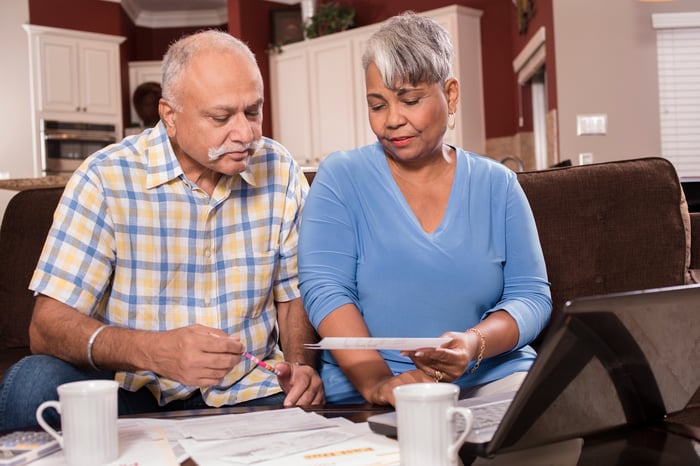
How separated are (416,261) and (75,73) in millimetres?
7785

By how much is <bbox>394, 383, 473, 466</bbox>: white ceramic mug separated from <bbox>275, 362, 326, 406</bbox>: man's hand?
1.97 ft

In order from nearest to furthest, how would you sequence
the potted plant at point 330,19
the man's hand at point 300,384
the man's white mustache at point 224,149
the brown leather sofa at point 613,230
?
1. the man's hand at point 300,384
2. the man's white mustache at point 224,149
3. the brown leather sofa at point 613,230
4. the potted plant at point 330,19

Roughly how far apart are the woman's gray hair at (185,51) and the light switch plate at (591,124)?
3.83 metres

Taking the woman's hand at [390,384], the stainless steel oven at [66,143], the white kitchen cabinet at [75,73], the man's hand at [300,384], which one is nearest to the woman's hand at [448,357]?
the woman's hand at [390,384]

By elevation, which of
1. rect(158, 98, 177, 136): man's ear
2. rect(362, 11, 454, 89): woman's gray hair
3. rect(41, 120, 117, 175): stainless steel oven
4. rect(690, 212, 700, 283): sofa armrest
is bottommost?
rect(690, 212, 700, 283): sofa armrest

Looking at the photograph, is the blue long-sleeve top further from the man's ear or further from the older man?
the man's ear

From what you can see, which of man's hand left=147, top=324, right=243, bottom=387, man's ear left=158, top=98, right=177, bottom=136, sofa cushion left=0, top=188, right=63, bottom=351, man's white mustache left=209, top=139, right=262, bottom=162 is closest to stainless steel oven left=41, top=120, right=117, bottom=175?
sofa cushion left=0, top=188, right=63, bottom=351

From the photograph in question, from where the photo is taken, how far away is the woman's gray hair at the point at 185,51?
5.20 ft

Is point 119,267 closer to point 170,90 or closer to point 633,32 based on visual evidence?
point 170,90

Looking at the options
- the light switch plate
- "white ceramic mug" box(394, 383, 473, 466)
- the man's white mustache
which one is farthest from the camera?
the light switch plate

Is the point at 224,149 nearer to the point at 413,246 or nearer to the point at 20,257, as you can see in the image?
the point at 413,246

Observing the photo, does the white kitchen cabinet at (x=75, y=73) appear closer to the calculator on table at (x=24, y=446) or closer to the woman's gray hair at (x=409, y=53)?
the woman's gray hair at (x=409, y=53)

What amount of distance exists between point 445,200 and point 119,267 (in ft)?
2.15

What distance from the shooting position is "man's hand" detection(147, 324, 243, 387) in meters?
1.25
